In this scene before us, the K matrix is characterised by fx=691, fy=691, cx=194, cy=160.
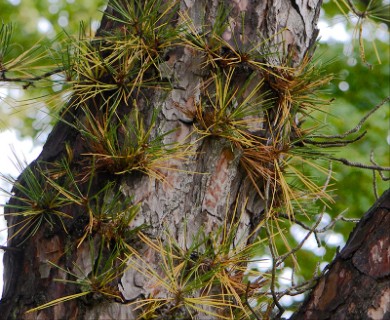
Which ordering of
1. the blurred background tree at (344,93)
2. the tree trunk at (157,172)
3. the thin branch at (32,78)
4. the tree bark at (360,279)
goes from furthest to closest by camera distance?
the blurred background tree at (344,93) → the thin branch at (32,78) → the tree trunk at (157,172) → the tree bark at (360,279)

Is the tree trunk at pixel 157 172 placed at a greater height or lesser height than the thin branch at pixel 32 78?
lesser

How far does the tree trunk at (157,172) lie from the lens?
153 cm

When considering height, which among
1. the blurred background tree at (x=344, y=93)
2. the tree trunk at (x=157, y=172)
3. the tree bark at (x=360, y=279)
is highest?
the blurred background tree at (x=344, y=93)

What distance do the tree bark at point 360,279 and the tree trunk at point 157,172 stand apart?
175 millimetres

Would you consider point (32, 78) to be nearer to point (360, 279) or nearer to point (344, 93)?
point (360, 279)

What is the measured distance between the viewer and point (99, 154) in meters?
1.57

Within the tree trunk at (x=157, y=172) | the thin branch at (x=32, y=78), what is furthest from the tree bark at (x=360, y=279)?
the thin branch at (x=32, y=78)

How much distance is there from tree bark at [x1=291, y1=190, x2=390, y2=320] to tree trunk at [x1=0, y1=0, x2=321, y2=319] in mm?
175

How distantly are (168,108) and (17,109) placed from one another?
15.2 inches

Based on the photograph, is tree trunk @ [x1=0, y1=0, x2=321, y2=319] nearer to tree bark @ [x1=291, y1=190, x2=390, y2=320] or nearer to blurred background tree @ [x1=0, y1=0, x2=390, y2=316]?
tree bark @ [x1=291, y1=190, x2=390, y2=320]

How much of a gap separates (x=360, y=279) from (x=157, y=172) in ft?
1.72

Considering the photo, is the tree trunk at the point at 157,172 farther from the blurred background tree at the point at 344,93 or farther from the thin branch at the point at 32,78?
the blurred background tree at the point at 344,93

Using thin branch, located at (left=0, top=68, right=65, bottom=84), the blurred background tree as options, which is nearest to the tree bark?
thin branch, located at (left=0, top=68, right=65, bottom=84)

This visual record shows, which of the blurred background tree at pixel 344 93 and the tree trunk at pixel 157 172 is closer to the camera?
the tree trunk at pixel 157 172
